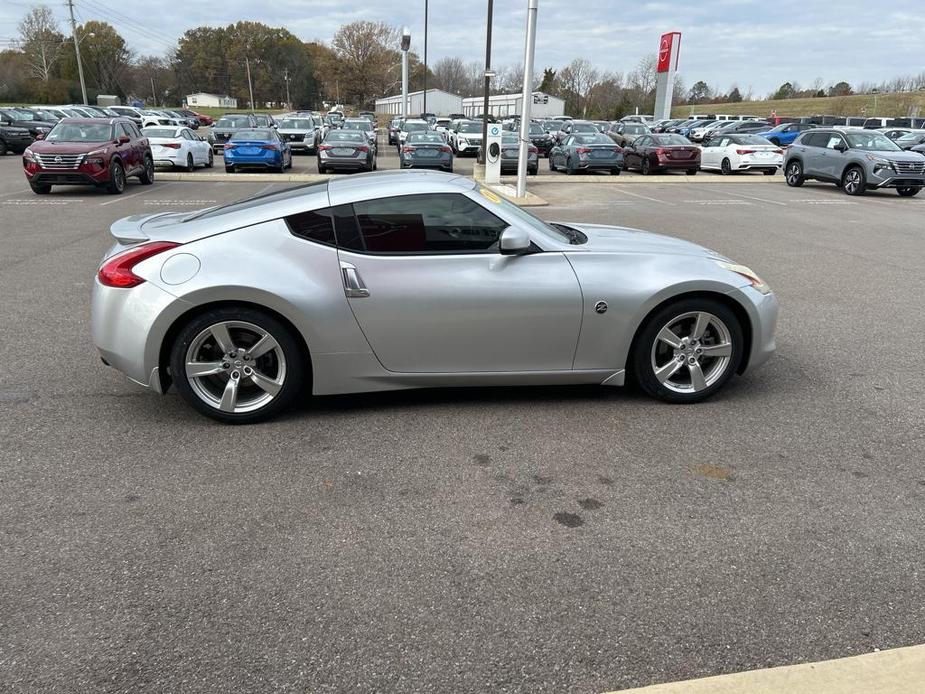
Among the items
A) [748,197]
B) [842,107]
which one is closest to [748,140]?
[748,197]

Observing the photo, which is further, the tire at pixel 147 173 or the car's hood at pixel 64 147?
the tire at pixel 147 173

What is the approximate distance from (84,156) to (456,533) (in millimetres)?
16100

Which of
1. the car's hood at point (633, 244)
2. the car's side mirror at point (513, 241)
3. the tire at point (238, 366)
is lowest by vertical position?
the tire at point (238, 366)

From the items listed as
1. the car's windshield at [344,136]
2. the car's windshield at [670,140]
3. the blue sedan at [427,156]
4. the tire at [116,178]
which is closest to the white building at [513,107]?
the car's windshield at [670,140]

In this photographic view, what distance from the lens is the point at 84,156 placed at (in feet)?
52.3

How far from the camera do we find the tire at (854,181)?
19.6 meters

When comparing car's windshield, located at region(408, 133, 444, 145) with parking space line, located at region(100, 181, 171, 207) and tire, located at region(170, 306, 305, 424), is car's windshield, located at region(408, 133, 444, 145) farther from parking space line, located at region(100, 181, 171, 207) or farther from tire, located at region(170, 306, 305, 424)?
tire, located at region(170, 306, 305, 424)

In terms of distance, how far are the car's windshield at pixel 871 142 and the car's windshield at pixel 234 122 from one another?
22.4m

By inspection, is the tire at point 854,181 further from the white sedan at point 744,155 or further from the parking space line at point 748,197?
the white sedan at point 744,155

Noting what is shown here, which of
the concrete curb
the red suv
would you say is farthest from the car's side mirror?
the red suv

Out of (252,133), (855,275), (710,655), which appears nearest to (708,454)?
(710,655)

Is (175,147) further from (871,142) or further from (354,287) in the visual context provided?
(354,287)

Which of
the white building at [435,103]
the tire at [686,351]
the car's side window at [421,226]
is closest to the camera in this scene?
the car's side window at [421,226]

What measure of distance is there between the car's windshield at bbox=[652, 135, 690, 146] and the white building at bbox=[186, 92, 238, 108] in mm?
121005
